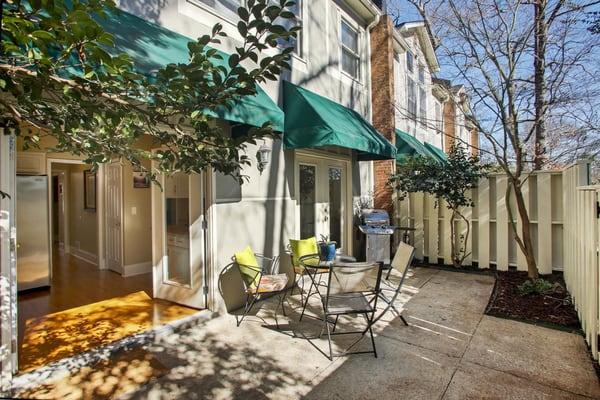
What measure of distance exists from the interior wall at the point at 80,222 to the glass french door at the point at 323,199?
5.80 m

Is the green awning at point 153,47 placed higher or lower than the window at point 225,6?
lower

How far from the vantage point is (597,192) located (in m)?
3.33

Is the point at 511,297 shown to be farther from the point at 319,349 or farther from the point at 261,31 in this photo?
the point at 261,31

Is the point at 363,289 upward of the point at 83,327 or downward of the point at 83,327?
upward

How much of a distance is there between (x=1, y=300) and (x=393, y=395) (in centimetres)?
384

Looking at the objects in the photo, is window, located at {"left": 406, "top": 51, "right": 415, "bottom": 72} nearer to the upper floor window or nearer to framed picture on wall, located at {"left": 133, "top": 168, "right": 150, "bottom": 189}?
the upper floor window

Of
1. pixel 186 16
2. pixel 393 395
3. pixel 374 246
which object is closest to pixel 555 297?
pixel 374 246

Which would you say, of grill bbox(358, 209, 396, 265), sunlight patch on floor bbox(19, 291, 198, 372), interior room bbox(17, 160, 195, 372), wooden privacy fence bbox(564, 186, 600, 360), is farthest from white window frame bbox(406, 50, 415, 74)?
sunlight patch on floor bbox(19, 291, 198, 372)

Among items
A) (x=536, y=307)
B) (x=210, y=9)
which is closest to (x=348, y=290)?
(x=536, y=307)

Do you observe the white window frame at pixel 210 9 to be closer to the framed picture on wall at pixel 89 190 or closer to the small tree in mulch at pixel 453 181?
the small tree in mulch at pixel 453 181

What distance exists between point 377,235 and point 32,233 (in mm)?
7602

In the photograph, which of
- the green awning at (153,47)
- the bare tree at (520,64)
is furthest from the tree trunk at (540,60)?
the green awning at (153,47)

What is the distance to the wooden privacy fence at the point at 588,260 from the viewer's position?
3.47 meters

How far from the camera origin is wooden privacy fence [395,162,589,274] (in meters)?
7.20
